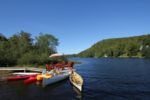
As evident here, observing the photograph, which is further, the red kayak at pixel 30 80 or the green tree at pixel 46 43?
the green tree at pixel 46 43

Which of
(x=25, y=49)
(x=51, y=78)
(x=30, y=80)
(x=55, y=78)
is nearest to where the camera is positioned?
(x=51, y=78)

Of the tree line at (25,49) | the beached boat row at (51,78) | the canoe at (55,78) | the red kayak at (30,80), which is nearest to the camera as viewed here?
the beached boat row at (51,78)

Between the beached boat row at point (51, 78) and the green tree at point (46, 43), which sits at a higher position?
the green tree at point (46, 43)

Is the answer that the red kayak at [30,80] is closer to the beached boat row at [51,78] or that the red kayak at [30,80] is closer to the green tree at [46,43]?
the beached boat row at [51,78]

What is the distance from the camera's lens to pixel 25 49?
270 ft

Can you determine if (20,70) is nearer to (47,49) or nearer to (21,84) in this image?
(21,84)

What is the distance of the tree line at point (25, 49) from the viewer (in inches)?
2735

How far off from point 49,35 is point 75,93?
71.0m

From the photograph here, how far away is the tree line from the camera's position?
69.5 m

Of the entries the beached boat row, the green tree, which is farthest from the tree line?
the beached boat row

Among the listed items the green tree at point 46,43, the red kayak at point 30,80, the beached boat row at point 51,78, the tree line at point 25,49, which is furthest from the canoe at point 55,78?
the green tree at point 46,43

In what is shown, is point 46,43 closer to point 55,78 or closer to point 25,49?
point 25,49

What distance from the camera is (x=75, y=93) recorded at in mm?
32969

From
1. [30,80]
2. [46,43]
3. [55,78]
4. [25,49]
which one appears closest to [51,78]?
[55,78]
